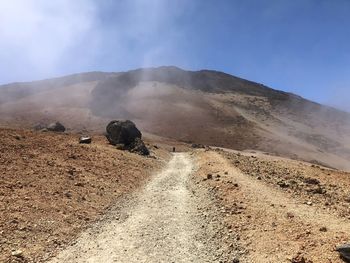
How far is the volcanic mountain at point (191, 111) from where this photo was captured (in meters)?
92.4

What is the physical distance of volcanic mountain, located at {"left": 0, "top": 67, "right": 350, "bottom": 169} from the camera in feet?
303

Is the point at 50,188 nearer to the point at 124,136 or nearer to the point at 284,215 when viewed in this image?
the point at 284,215

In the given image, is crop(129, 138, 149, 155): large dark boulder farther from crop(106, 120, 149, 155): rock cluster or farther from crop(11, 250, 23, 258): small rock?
crop(11, 250, 23, 258): small rock

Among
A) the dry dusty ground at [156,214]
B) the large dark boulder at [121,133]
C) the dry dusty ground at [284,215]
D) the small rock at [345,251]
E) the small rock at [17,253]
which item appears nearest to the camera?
the small rock at [345,251]

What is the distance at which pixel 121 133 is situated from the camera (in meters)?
45.8

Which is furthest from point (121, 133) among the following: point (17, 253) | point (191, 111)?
point (191, 111)

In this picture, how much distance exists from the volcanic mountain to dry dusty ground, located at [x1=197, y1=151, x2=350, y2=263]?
55.0 m

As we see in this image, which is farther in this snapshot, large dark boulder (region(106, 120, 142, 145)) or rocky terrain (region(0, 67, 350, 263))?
large dark boulder (region(106, 120, 142, 145))

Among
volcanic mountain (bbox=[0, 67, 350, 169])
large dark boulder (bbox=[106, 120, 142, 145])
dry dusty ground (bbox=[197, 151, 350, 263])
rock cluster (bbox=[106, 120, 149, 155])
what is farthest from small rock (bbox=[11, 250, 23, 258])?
volcanic mountain (bbox=[0, 67, 350, 169])

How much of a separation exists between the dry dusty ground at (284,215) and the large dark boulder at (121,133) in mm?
18754

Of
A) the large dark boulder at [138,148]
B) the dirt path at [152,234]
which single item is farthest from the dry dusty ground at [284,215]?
the large dark boulder at [138,148]

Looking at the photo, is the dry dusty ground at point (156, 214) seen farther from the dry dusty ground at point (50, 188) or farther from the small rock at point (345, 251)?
the small rock at point (345, 251)

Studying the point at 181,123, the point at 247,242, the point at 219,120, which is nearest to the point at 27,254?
the point at 247,242

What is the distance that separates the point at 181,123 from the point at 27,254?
288 ft
